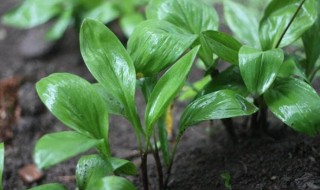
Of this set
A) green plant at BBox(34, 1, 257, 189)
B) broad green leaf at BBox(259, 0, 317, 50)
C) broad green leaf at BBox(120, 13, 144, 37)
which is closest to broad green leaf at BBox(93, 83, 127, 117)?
green plant at BBox(34, 1, 257, 189)

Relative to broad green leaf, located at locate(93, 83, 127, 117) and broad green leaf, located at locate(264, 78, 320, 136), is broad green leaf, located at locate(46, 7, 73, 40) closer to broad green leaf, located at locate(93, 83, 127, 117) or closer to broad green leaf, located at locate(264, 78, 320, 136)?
broad green leaf, located at locate(93, 83, 127, 117)

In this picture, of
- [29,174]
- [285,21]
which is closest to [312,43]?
[285,21]

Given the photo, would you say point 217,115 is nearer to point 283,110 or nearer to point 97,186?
point 283,110

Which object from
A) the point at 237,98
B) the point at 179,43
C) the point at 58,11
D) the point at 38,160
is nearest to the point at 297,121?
the point at 237,98

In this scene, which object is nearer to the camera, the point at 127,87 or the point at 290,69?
the point at 127,87

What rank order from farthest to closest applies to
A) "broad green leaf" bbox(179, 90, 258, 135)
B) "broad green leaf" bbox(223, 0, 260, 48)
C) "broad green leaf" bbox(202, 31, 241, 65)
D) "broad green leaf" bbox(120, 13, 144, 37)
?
"broad green leaf" bbox(120, 13, 144, 37) → "broad green leaf" bbox(223, 0, 260, 48) → "broad green leaf" bbox(202, 31, 241, 65) → "broad green leaf" bbox(179, 90, 258, 135)

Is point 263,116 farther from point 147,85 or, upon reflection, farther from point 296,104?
point 147,85
